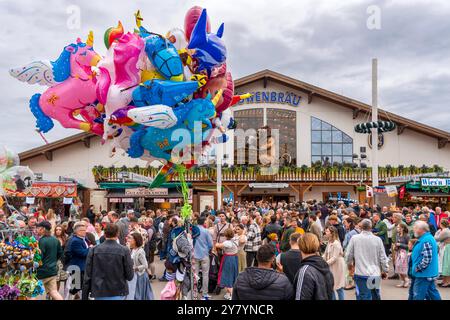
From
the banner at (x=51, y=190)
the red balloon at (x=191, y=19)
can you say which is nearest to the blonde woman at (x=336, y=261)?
the red balloon at (x=191, y=19)

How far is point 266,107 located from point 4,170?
74.7 feet

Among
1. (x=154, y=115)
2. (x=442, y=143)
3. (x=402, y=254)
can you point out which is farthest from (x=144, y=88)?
(x=442, y=143)

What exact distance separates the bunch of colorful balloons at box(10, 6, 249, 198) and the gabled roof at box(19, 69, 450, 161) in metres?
23.1

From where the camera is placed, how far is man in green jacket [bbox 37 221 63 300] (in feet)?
23.9

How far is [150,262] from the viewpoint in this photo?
1136cm

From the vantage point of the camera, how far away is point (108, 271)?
554 centimetres

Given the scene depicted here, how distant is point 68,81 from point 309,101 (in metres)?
24.9

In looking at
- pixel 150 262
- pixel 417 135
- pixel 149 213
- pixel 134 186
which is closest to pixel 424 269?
pixel 150 262

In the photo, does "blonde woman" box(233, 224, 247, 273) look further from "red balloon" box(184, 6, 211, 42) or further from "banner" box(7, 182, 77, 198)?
"banner" box(7, 182, 77, 198)

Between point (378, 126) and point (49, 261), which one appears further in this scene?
point (378, 126)

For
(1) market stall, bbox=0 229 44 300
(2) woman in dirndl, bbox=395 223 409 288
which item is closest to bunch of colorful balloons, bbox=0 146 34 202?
(1) market stall, bbox=0 229 44 300

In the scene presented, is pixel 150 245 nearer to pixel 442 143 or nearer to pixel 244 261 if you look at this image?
pixel 244 261

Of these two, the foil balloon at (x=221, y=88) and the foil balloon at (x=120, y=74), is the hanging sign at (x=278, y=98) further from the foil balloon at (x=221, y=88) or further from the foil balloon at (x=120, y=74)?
the foil balloon at (x=120, y=74)
